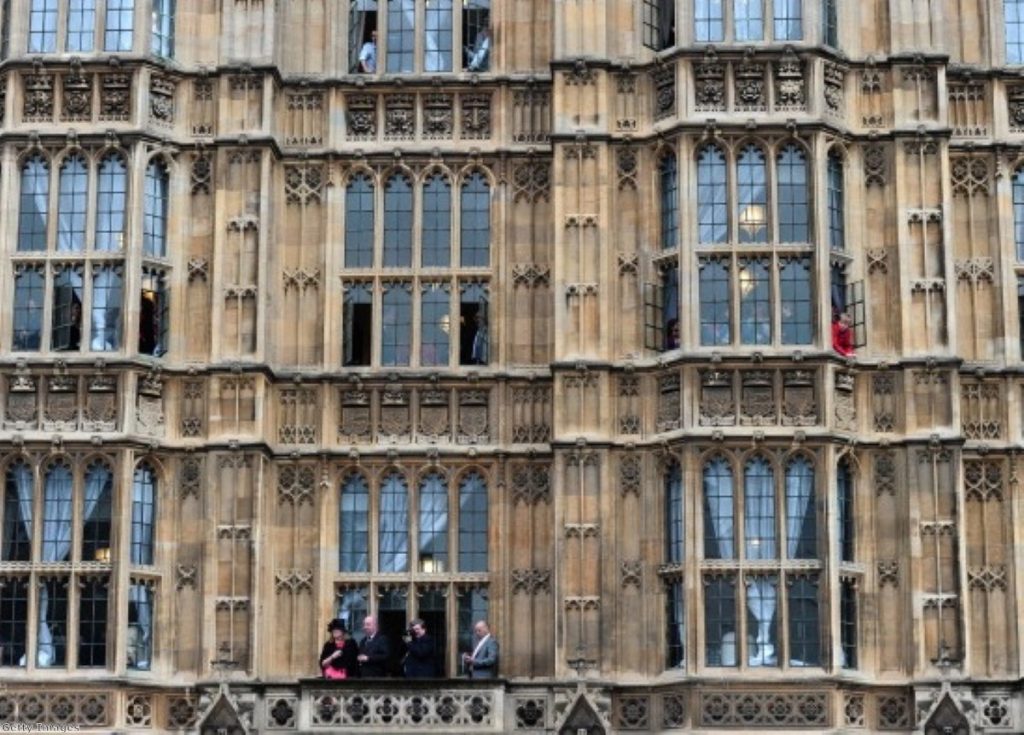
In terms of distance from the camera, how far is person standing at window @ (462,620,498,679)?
3456 cm

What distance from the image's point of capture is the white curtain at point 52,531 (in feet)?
115

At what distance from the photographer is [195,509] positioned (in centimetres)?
3600

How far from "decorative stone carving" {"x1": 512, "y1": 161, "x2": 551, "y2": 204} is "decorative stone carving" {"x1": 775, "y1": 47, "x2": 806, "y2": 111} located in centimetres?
418

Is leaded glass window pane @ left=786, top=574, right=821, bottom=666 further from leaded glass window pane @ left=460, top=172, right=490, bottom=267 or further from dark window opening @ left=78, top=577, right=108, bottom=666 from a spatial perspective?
dark window opening @ left=78, top=577, right=108, bottom=666

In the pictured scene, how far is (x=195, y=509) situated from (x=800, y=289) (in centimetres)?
1074

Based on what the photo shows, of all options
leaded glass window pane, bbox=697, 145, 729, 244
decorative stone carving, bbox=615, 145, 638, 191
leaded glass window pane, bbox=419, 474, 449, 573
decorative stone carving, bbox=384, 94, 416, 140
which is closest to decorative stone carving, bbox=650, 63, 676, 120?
decorative stone carving, bbox=615, 145, 638, 191

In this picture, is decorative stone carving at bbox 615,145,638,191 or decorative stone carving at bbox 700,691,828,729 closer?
decorative stone carving at bbox 700,691,828,729

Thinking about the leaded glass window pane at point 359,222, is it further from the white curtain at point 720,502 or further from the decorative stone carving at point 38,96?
the white curtain at point 720,502

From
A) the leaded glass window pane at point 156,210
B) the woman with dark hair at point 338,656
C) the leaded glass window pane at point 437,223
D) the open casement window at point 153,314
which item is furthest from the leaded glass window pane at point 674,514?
the leaded glass window pane at point 156,210

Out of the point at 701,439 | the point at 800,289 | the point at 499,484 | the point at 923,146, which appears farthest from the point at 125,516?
the point at 923,146

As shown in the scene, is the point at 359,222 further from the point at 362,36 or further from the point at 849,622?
the point at 849,622

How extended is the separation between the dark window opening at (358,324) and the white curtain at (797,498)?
7559mm

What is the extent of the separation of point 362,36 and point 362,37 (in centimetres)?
4

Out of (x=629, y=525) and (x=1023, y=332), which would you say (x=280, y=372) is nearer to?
(x=629, y=525)
